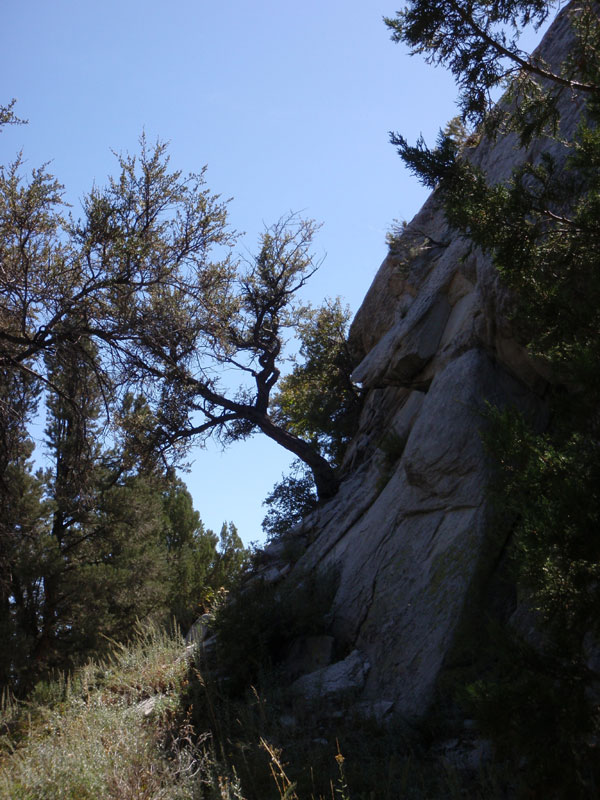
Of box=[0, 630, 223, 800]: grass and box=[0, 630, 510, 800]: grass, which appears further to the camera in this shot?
box=[0, 630, 223, 800]: grass

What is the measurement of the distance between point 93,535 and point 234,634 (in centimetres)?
1054

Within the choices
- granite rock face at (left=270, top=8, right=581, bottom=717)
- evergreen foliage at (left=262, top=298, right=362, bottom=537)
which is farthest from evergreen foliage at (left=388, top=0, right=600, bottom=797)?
evergreen foliage at (left=262, top=298, right=362, bottom=537)

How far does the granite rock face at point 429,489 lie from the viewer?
7719 millimetres

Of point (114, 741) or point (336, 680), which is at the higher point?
point (114, 741)

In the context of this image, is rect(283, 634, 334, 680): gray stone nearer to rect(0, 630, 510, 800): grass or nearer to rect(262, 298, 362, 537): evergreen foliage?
rect(0, 630, 510, 800): grass

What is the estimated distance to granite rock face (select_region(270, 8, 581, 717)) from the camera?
304 inches

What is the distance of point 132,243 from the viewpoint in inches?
348

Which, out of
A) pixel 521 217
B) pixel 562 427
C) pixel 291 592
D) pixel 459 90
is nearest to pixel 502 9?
pixel 459 90

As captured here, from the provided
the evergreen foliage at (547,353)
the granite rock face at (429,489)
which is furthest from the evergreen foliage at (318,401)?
the evergreen foliage at (547,353)

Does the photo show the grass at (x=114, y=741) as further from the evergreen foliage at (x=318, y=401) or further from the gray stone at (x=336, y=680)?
the evergreen foliage at (x=318, y=401)

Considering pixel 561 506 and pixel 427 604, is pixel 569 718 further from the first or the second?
pixel 427 604

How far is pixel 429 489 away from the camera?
896 cm

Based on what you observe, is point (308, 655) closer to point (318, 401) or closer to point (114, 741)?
point (114, 741)

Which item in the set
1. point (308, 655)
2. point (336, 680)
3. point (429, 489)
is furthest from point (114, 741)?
point (429, 489)
